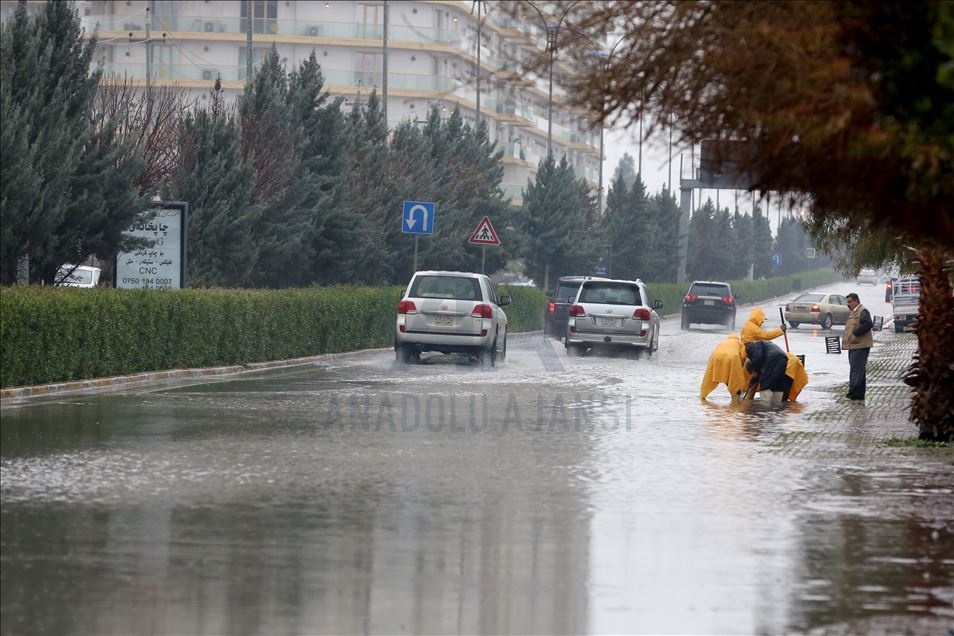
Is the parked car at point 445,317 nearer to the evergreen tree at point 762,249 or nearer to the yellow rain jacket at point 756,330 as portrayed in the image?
the yellow rain jacket at point 756,330

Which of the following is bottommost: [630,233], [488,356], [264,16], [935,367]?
[488,356]

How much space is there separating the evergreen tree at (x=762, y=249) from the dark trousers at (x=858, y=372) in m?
112

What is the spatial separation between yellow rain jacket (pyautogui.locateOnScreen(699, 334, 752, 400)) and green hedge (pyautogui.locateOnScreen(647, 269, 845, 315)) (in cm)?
3771

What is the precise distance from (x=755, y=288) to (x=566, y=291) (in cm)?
6392

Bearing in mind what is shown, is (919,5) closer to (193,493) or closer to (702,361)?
(193,493)

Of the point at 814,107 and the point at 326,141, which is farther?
the point at 326,141

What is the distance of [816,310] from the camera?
211 ft

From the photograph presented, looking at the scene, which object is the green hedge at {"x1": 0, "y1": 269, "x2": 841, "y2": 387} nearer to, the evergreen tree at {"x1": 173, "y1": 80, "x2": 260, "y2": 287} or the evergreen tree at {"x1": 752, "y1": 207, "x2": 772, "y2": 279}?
the evergreen tree at {"x1": 173, "y1": 80, "x2": 260, "y2": 287}

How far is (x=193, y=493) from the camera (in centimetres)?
1218

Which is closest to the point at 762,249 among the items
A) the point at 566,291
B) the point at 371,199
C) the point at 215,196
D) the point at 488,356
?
the point at 566,291

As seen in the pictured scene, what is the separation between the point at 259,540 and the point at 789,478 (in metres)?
5.67

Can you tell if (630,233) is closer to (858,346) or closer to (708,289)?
(708,289)

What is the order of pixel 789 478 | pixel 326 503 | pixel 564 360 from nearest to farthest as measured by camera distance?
1. pixel 326 503
2. pixel 789 478
3. pixel 564 360

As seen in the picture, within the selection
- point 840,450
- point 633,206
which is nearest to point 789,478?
point 840,450
